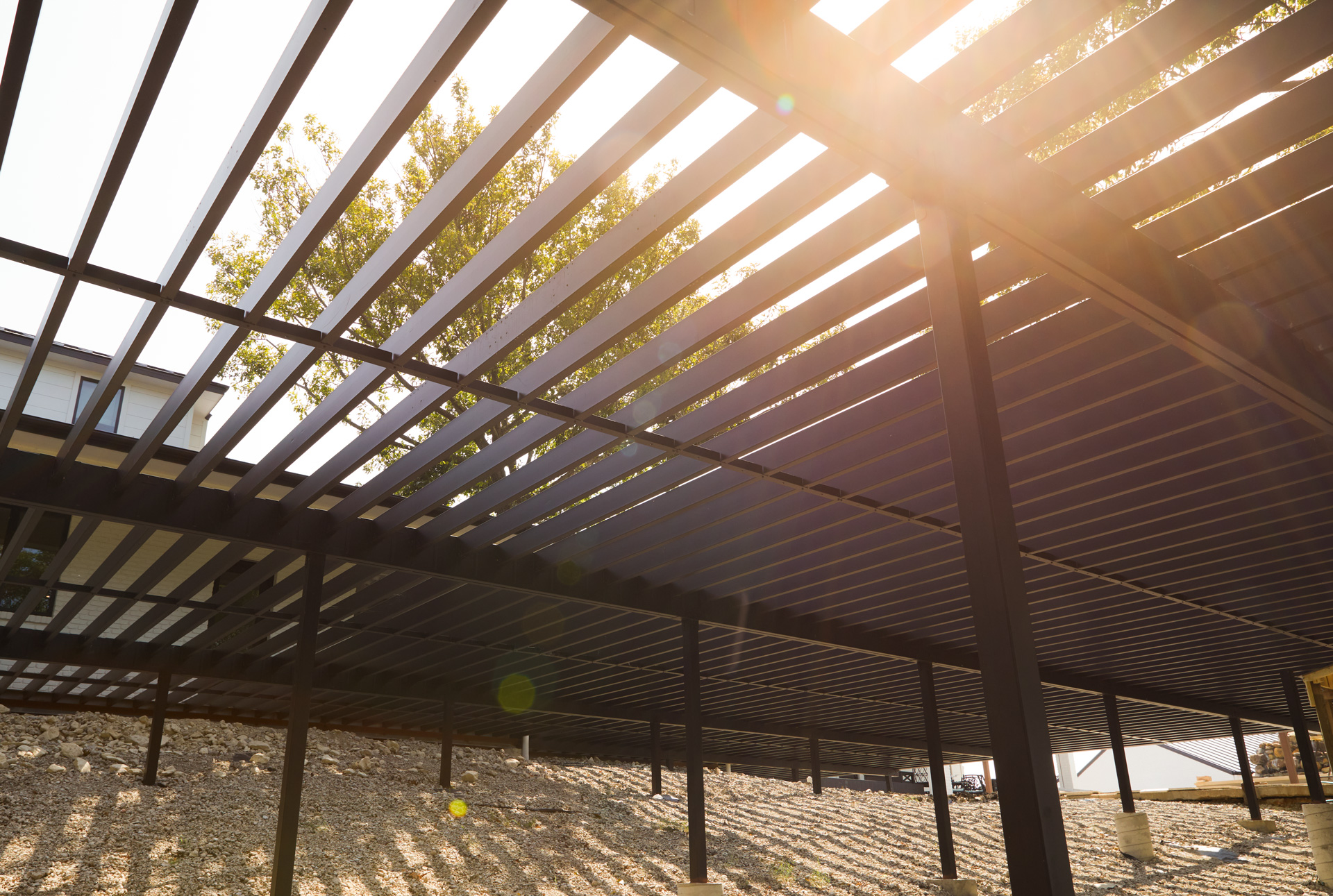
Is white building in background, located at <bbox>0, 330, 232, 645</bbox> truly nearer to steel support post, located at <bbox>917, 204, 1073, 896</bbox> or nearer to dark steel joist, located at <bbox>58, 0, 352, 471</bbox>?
dark steel joist, located at <bbox>58, 0, 352, 471</bbox>

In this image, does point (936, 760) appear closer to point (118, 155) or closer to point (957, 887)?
point (957, 887)

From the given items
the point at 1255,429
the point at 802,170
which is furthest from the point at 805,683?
the point at 802,170

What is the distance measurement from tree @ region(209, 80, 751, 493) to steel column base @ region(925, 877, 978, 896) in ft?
33.2

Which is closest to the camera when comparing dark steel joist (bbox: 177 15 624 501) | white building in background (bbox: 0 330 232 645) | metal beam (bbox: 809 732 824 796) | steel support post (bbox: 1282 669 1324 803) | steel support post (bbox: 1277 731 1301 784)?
dark steel joist (bbox: 177 15 624 501)

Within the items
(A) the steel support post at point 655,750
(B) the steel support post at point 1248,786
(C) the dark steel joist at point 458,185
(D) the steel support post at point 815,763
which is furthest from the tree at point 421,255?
(B) the steel support post at point 1248,786

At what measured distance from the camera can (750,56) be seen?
3355 millimetres

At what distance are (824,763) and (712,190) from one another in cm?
2948

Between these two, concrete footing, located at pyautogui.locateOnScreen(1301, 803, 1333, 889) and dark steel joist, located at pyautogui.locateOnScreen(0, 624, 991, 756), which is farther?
concrete footing, located at pyautogui.locateOnScreen(1301, 803, 1333, 889)

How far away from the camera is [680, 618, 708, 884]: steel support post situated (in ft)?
35.9

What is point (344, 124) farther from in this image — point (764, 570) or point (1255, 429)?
point (1255, 429)

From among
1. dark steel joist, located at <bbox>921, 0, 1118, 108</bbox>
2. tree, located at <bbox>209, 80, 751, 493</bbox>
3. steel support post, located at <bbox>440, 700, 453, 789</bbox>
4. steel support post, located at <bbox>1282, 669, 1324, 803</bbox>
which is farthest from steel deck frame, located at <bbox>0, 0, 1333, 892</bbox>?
tree, located at <bbox>209, 80, 751, 493</bbox>

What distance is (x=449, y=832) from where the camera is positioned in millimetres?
14430

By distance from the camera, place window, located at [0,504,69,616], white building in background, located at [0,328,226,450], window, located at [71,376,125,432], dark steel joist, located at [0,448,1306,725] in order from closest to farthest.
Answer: dark steel joist, located at [0,448,1306,725] → window, located at [0,504,69,616] → white building in background, located at [0,328,226,450] → window, located at [71,376,125,432]

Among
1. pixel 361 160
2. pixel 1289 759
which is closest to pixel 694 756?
pixel 361 160
